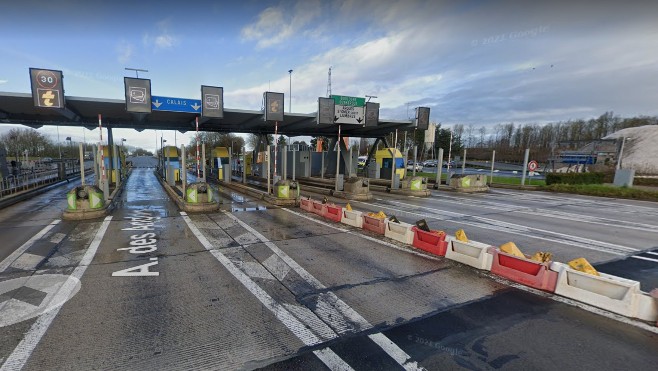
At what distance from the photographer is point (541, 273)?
4719 mm

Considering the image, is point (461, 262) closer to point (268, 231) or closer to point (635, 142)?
point (268, 231)

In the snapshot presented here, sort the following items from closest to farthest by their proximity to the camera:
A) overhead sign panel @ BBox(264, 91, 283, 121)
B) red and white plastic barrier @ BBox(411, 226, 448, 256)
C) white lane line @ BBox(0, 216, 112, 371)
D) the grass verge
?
white lane line @ BBox(0, 216, 112, 371)
red and white plastic barrier @ BBox(411, 226, 448, 256)
overhead sign panel @ BBox(264, 91, 283, 121)
the grass verge

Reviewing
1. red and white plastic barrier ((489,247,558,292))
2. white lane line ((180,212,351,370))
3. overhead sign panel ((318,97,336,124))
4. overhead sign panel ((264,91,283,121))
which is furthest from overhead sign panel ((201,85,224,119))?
red and white plastic barrier ((489,247,558,292))

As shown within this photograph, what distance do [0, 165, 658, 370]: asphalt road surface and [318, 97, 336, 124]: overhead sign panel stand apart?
10437mm

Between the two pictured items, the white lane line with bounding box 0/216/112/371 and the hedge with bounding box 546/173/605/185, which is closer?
the white lane line with bounding box 0/216/112/371

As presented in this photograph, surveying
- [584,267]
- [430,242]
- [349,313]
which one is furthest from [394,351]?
[430,242]

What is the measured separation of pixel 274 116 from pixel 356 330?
13817mm

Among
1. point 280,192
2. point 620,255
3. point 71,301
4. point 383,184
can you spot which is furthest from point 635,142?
point 71,301

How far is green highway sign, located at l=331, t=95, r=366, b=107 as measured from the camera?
18.2 meters

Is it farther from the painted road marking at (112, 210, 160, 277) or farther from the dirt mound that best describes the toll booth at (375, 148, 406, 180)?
the dirt mound

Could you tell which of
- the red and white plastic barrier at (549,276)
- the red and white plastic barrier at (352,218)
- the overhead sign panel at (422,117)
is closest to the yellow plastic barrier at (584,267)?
the red and white plastic barrier at (549,276)

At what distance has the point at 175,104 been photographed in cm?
1475

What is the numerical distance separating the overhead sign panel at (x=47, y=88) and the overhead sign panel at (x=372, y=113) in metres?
14.9

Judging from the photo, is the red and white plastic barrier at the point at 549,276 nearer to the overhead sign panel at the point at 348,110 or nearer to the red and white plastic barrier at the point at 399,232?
the red and white plastic barrier at the point at 399,232
